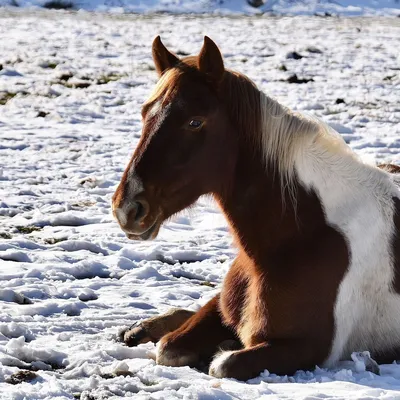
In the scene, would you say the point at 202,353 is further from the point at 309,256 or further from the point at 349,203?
the point at 349,203

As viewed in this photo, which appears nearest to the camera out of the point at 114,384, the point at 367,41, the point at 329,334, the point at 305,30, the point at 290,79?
the point at 114,384

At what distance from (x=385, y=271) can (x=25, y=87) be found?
957 centimetres

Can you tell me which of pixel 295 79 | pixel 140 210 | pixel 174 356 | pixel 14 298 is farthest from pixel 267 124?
pixel 295 79

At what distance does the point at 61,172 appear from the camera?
26.9ft

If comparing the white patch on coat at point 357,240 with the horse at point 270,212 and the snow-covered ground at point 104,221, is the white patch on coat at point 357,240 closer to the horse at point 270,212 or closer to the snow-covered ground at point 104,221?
the horse at point 270,212

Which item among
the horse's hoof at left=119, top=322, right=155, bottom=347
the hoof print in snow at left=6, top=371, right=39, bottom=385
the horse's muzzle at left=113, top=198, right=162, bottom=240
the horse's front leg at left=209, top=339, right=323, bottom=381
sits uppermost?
the horse's muzzle at left=113, top=198, right=162, bottom=240

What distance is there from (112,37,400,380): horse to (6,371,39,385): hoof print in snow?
0.58m

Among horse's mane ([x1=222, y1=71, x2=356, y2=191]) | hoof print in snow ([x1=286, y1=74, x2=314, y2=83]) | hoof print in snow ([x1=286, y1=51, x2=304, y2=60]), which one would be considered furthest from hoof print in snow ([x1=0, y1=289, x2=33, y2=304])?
hoof print in snow ([x1=286, y1=51, x2=304, y2=60])

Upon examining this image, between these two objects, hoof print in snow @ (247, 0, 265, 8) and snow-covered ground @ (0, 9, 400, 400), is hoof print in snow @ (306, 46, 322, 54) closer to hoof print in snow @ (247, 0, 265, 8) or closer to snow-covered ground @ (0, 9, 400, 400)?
snow-covered ground @ (0, 9, 400, 400)

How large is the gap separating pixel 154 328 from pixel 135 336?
0.11 m

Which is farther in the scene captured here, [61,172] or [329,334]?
[61,172]

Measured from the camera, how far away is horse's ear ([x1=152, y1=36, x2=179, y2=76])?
386cm

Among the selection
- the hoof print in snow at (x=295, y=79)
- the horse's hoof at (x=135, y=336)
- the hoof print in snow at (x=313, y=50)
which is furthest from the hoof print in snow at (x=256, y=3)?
the horse's hoof at (x=135, y=336)

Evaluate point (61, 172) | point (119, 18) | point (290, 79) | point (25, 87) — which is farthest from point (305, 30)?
point (61, 172)
